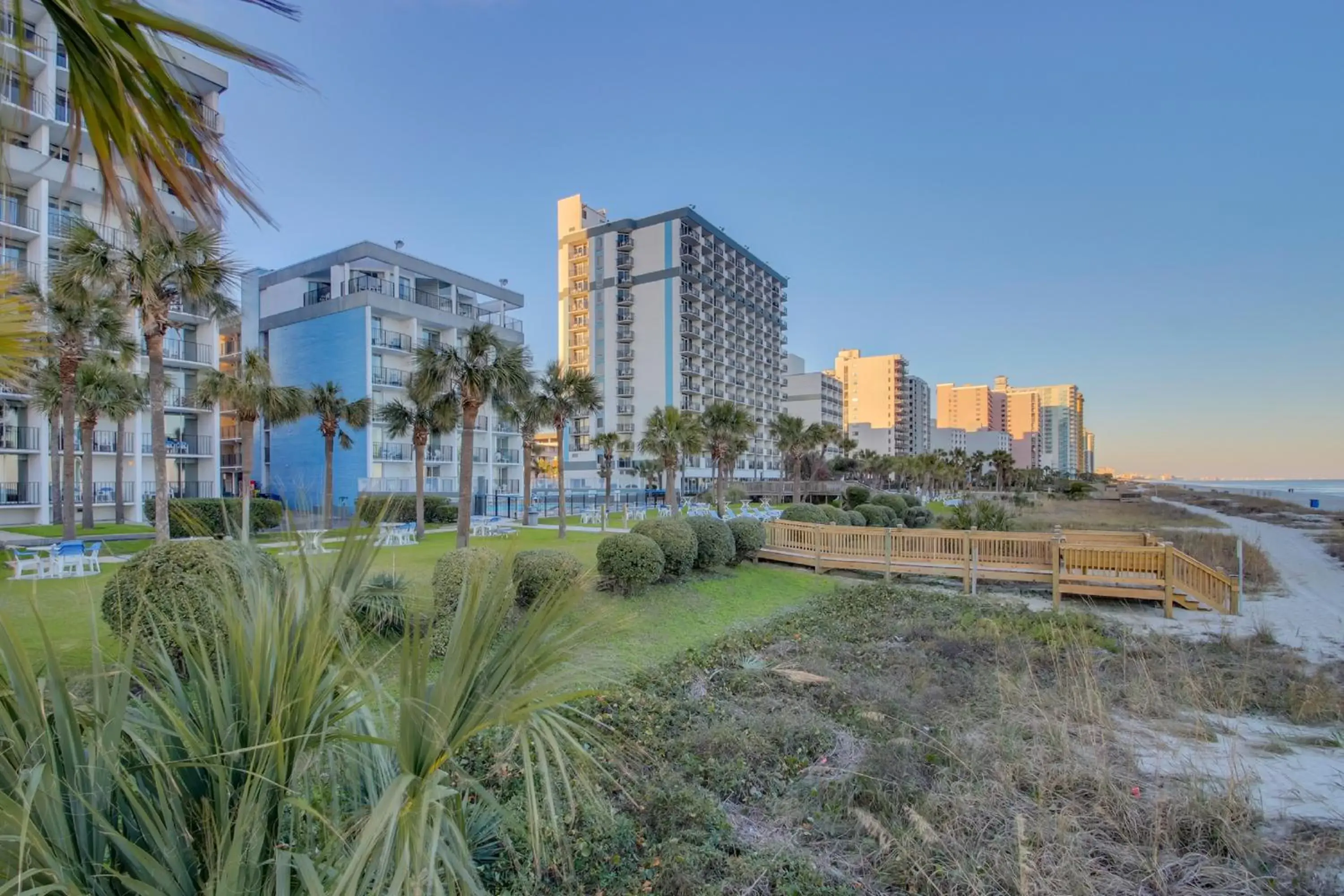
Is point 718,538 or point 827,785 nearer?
point 827,785

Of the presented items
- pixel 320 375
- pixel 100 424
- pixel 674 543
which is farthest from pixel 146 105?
pixel 320 375

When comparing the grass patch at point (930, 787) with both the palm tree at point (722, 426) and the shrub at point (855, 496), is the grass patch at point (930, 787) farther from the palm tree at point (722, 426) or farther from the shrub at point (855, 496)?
the shrub at point (855, 496)

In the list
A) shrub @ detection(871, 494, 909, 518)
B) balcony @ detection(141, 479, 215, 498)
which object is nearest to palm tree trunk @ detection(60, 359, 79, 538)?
balcony @ detection(141, 479, 215, 498)

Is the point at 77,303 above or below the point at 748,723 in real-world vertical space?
above

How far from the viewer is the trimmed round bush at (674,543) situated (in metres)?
13.1

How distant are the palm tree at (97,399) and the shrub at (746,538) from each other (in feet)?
70.8

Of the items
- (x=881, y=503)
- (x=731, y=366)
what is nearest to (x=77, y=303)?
(x=881, y=503)

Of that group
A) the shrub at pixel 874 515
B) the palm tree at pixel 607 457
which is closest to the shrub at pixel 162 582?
the palm tree at pixel 607 457

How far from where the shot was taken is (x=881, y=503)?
3023 centimetres

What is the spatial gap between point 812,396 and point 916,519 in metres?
91.0

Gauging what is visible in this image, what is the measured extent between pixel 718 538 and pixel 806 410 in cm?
10592

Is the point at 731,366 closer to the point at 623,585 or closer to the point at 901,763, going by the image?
the point at 623,585

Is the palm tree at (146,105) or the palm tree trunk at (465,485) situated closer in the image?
the palm tree at (146,105)

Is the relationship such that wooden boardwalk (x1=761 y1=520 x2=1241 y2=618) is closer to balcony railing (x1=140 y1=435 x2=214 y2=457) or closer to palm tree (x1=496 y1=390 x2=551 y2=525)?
palm tree (x1=496 y1=390 x2=551 y2=525)
